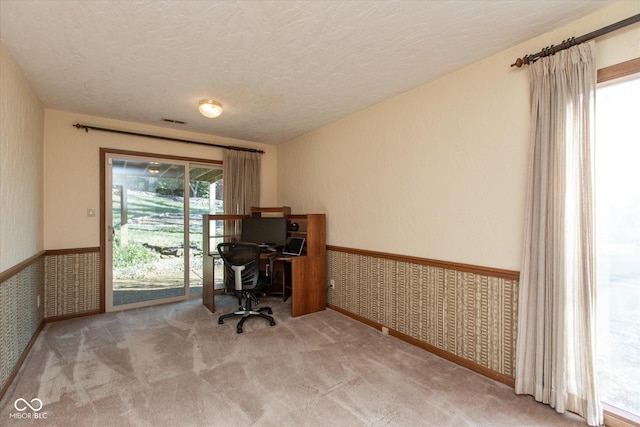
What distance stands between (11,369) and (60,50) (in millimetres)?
2419

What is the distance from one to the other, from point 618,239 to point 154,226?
189 inches

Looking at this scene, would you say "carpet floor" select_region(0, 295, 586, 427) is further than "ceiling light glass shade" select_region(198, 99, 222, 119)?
No

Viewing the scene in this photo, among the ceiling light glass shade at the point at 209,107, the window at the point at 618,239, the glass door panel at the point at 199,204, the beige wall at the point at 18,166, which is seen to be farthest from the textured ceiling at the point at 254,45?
the glass door panel at the point at 199,204

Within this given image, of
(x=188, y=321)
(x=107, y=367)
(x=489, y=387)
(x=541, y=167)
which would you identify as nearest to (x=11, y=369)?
(x=107, y=367)

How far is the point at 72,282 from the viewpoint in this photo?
354 centimetres

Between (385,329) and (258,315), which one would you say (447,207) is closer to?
(385,329)

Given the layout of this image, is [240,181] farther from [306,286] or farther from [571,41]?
[571,41]

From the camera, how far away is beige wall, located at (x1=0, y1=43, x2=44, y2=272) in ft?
6.85

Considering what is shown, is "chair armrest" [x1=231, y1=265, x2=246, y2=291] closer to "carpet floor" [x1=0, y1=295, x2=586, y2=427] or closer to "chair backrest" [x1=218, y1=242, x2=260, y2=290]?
"chair backrest" [x1=218, y1=242, x2=260, y2=290]

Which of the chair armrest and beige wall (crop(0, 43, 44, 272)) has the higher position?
beige wall (crop(0, 43, 44, 272))

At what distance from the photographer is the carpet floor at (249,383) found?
1.82 metres

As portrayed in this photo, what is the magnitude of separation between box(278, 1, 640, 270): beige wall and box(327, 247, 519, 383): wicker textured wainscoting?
118mm

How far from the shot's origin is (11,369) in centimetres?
218

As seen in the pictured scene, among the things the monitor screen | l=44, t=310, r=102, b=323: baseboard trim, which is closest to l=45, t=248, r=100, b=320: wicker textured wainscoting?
l=44, t=310, r=102, b=323: baseboard trim
